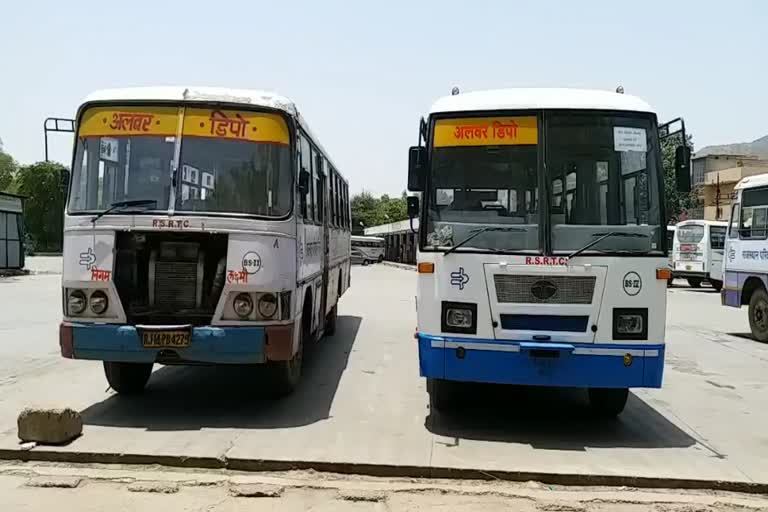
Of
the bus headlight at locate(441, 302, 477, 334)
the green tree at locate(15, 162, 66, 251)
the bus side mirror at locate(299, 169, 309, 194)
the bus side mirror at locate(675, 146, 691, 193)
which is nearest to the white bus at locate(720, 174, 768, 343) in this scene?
the bus side mirror at locate(675, 146, 691, 193)

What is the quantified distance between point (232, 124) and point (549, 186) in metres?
3.09

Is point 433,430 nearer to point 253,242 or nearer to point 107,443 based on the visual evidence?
point 253,242

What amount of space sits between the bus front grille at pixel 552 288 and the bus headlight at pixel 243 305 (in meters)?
2.38

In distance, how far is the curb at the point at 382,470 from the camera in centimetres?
565

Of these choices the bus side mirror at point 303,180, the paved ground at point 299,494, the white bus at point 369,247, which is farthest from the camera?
the white bus at point 369,247

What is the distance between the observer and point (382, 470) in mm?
5789

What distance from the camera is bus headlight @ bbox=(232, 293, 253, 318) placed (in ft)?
22.9

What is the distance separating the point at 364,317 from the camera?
1766cm

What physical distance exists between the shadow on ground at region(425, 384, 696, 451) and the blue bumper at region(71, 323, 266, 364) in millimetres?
1899

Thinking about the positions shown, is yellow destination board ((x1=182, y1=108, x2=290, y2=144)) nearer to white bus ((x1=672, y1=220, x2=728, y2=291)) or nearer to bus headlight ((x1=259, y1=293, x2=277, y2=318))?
bus headlight ((x1=259, y1=293, x2=277, y2=318))

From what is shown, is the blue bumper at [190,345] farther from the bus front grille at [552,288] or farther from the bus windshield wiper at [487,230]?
the bus front grille at [552,288]

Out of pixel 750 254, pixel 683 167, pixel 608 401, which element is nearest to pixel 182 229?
pixel 608 401

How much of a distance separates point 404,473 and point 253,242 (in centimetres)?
260

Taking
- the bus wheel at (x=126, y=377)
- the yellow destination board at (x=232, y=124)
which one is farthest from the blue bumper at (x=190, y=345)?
the yellow destination board at (x=232, y=124)
